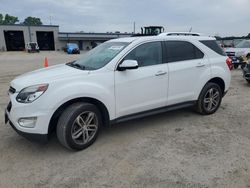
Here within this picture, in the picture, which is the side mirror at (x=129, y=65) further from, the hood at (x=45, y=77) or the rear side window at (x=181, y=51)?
the rear side window at (x=181, y=51)

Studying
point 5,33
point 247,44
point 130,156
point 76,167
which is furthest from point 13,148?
point 5,33

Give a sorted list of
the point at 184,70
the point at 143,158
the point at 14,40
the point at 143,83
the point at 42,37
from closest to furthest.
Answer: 1. the point at 143,158
2. the point at 143,83
3. the point at 184,70
4. the point at 14,40
5. the point at 42,37

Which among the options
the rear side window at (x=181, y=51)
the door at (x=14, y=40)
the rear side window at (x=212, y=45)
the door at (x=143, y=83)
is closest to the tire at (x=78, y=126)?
the door at (x=143, y=83)

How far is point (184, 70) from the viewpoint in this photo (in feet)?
15.5

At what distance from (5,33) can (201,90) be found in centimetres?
5235

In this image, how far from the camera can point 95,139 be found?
3.96m

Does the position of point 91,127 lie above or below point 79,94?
below

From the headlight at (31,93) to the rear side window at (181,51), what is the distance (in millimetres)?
2391

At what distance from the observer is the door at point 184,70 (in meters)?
4.60

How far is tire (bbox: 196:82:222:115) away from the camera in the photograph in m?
5.16

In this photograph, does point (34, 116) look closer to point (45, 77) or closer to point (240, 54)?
point (45, 77)

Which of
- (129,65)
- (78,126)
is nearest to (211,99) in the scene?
(129,65)

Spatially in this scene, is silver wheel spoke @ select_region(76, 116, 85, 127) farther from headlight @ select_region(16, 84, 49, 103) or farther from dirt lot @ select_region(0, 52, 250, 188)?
headlight @ select_region(16, 84, 49, 103)

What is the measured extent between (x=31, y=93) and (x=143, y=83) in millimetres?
1846
